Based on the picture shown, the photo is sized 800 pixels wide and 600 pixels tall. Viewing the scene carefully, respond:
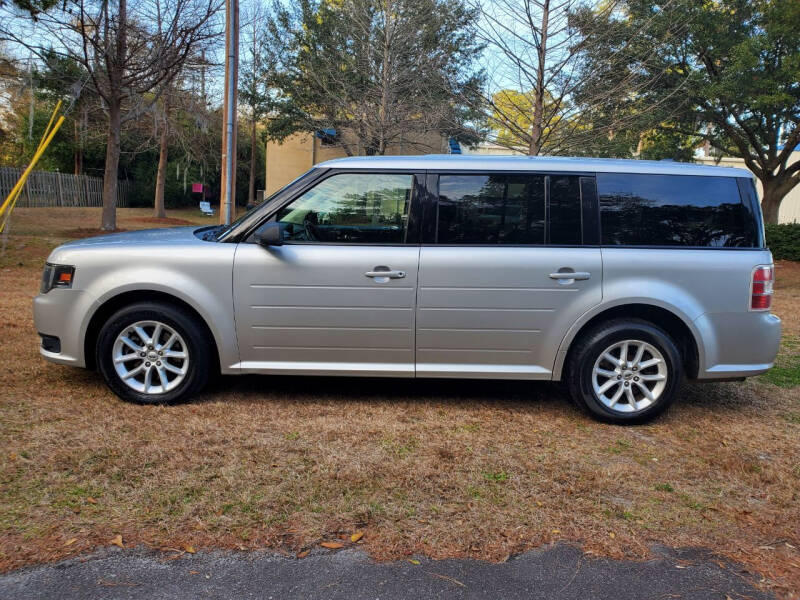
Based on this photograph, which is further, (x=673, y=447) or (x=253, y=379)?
(x=253, y=379)

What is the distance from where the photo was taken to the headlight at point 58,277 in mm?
4551

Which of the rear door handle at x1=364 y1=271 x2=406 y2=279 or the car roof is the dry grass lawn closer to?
the rear door handle at x1=364 y1=271 x2=406 y2=279

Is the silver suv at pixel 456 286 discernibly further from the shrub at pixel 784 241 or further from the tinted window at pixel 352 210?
the shrub at pixel 784 241

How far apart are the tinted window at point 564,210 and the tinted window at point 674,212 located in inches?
7.2

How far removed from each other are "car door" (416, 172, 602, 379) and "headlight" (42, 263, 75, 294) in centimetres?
256

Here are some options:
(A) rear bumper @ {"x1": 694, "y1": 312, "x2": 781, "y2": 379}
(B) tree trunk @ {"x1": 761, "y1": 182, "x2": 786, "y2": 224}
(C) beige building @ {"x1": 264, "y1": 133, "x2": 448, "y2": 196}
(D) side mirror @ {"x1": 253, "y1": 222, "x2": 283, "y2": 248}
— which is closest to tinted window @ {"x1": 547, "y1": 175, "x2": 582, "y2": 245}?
(A) rear bumper @ {"x1": 694, "y1": 312, "x2": 781, "y2": 379}

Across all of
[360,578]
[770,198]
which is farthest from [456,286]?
[770,198]

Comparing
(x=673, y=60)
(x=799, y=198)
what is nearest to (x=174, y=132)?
(x=673, y=60)

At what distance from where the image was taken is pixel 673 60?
58.5ft

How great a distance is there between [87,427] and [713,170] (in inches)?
187

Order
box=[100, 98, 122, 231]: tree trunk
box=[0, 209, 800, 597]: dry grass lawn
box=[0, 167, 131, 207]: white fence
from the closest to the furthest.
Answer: box=[0, 209, 800, 597]: dry grass lawn < box=[100, 98, 122, 231]: tree trunk < box=[0, 167, 131, 207]: white fence

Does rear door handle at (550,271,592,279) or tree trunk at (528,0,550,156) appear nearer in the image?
rear door handle at (550,271,592,279)

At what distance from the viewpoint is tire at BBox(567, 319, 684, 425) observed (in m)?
4.50

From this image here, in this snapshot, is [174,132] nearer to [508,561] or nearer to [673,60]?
[673,60]
